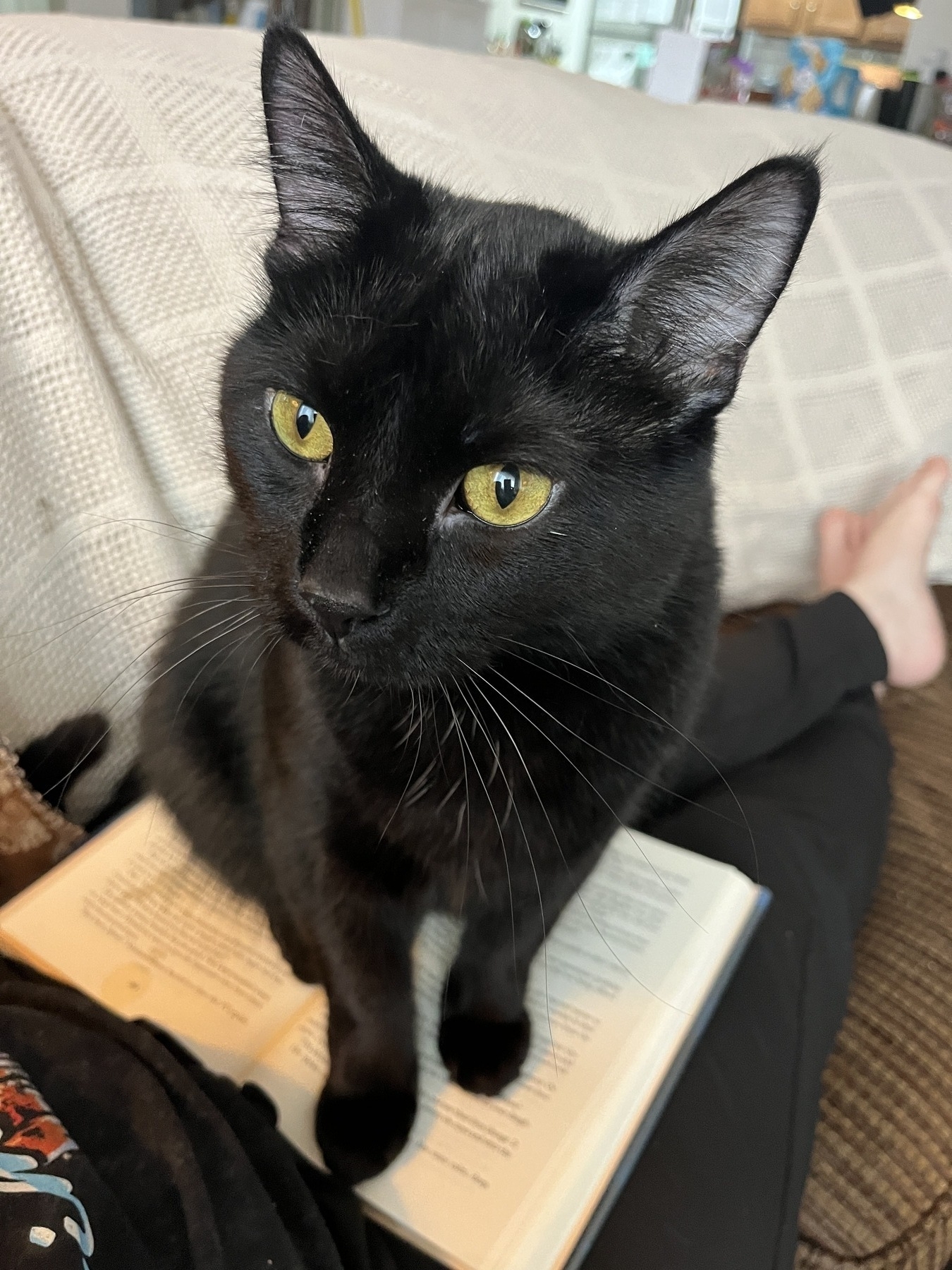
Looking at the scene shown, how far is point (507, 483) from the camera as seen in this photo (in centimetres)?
47

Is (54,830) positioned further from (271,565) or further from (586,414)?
(586,414)

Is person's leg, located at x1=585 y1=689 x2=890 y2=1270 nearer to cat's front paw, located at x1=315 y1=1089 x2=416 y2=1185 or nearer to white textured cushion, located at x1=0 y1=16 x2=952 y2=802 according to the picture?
cat's front paw, located at x1=315 y1=1089 x2=416 y2=1185

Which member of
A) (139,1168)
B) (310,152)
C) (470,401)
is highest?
(310,152)

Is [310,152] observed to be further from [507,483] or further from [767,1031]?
[767,1031]

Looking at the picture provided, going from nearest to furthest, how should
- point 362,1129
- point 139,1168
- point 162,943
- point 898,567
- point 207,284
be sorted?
point 139,1168 < point 362,1129 < point 162,943 < point 207,284 < point 898,567

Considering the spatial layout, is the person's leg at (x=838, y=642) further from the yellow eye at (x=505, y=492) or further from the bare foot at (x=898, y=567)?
the yellow eye at (x=505, y=492)

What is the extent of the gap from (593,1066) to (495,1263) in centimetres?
15

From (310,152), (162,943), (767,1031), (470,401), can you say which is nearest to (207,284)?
(310,152)

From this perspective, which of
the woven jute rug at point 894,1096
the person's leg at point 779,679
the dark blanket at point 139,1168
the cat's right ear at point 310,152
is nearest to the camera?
the dark blanket at point 139,1168

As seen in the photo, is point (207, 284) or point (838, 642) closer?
point (207, 284)

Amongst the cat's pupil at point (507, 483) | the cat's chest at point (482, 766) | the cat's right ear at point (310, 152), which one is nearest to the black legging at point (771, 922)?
the cat's chest at point (482, 766)

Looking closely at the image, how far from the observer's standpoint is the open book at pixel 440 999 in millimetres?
552

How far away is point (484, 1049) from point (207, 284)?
76 cm

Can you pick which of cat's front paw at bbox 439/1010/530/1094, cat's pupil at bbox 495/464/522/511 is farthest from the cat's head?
cat's front paw at bbox 439/1010/530/1094
